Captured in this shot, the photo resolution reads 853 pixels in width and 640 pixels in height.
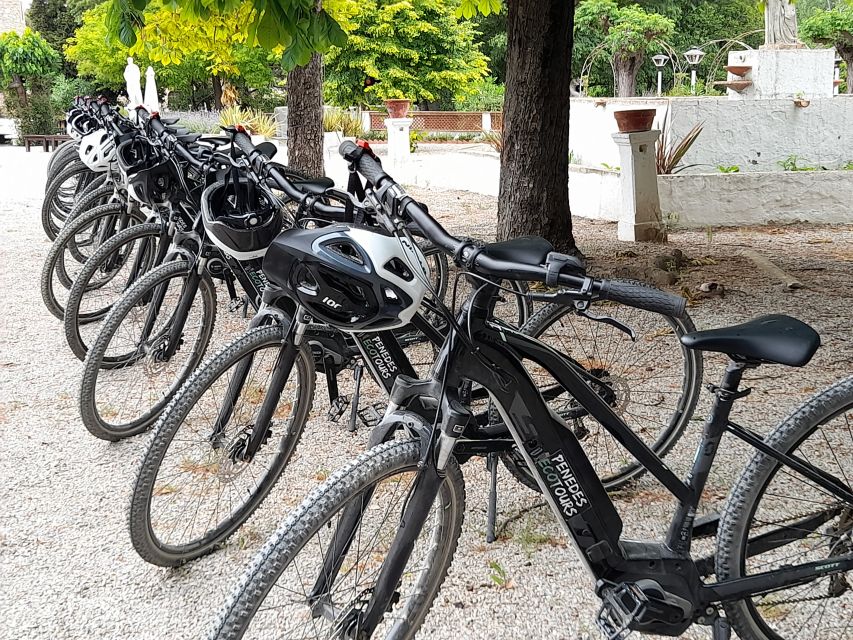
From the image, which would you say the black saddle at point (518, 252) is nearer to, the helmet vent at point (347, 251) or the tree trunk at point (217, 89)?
the helmet vent at point (347, 251)

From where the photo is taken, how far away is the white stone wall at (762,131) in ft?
36.4

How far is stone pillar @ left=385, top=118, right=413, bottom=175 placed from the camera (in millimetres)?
15984

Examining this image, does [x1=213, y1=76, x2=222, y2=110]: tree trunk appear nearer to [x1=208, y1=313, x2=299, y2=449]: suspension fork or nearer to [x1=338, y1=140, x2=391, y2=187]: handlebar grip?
[x1=208, y1=313, x2=299, y2=449]: suspension fork

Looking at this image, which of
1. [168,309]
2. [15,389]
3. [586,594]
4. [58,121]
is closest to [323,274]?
[586,594]

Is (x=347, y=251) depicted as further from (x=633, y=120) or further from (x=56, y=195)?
(x=56, y=195)

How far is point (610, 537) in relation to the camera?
2148 mm

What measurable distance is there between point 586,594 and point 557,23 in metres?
4.88

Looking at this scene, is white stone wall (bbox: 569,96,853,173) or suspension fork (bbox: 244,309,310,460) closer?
suspension fork (bbox: 244,309,310,460)

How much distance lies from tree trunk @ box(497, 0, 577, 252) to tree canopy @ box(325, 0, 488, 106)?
22821 millimetres

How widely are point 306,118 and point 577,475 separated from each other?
8849 millimetres

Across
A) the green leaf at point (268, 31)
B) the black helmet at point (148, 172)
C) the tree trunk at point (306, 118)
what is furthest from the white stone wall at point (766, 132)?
the black helmet at point (148, 172)

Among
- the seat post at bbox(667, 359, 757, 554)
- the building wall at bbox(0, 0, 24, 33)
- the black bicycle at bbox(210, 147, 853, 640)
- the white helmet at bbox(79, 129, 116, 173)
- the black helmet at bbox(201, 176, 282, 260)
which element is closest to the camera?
the black bicycle at bbox(210, 147, 853, 640)

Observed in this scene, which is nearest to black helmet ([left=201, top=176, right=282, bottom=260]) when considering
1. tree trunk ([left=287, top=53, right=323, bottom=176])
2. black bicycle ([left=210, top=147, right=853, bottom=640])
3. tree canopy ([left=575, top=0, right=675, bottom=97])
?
black bicycle ([left=210, top=147, right=853, bottom=640])

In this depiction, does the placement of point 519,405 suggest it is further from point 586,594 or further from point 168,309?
point 168,309
